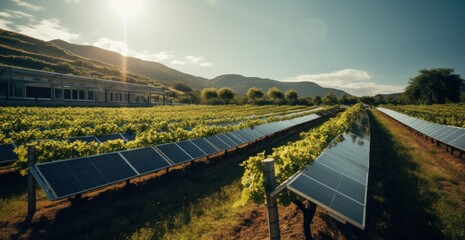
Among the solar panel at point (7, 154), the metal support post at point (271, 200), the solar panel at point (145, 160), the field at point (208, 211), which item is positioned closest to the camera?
the metal support post at point (271, 200)

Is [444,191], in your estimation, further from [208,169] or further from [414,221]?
[208,169]

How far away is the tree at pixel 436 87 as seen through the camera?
366ft

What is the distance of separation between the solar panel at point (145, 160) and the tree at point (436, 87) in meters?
140

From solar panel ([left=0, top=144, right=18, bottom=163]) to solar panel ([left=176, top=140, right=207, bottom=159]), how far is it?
8.06 metres

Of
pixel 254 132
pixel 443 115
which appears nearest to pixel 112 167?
pixel 254 132

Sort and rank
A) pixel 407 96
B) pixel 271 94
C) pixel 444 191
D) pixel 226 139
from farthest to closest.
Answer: pixel 271 94 < pixel 407 96 < pixel 226 139 < pixel 444 191

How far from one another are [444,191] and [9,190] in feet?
69.2

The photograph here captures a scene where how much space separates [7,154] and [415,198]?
1978 centimetres

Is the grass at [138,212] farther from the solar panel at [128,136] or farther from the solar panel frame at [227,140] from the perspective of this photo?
the solar panel at [128,136]

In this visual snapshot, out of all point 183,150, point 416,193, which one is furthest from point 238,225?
point 416,193

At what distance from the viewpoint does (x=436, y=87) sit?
114 metres

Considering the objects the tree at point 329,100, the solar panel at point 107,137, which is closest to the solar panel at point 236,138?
the solar panel at point 107,137

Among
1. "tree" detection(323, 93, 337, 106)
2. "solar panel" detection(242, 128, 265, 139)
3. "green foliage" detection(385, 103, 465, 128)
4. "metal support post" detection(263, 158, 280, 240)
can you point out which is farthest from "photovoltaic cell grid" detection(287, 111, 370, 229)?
"tree" detection(323, 93, 337, 106)

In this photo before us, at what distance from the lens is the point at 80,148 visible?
38.0 feet
